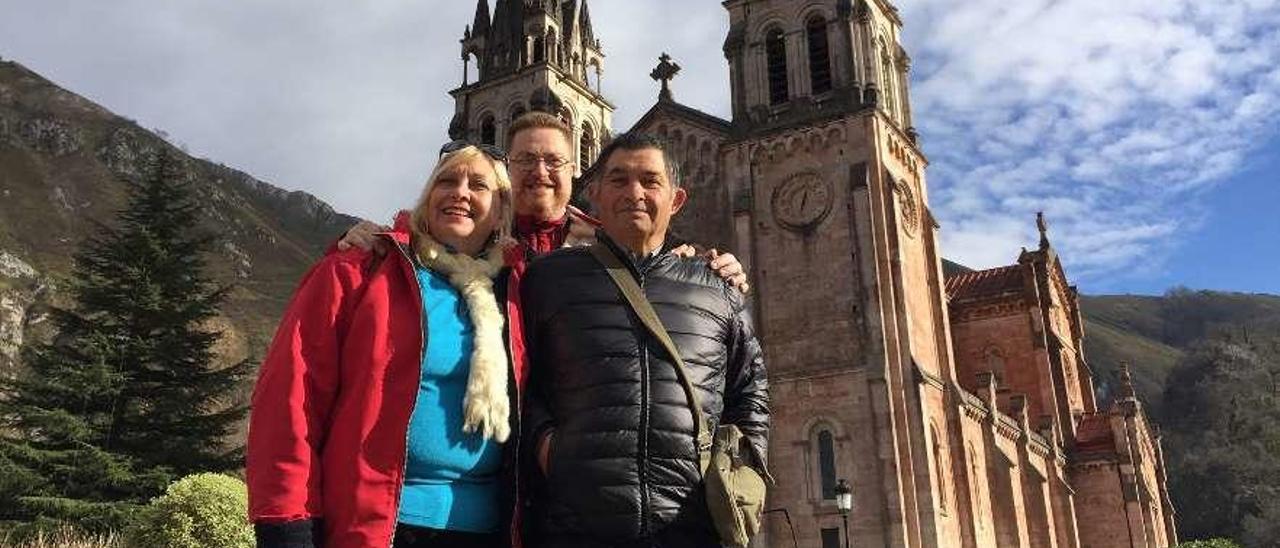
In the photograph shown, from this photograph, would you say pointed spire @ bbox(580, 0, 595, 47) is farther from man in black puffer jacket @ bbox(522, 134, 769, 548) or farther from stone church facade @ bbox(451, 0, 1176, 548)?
man in black puffer jacket @ bbox(522, 134, 769, 548)

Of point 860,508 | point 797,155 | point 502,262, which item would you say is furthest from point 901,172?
point 502,262

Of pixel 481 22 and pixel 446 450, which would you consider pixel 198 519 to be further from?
pixel 481 22

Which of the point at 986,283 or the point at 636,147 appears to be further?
the point at 986,283

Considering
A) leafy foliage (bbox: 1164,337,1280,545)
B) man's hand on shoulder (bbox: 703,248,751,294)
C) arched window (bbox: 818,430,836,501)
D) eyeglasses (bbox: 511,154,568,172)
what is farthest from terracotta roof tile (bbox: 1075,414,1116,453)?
eyeglasses (bbox: 511,154,568,172)

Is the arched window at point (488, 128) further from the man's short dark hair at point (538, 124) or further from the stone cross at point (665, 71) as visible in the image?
the man's short dark hair at point (538, 124)

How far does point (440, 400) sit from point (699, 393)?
1.05 meters

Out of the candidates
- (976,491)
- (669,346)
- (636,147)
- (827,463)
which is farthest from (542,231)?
(976,491)

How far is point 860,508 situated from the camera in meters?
24.7

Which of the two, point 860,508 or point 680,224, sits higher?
point 680,224

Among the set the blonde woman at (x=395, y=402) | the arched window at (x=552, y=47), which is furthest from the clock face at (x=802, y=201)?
the blonde woman at (x=395, y=402)

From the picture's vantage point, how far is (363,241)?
4.25 metres

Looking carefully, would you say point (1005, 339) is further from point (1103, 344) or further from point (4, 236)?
point (1103, 344)

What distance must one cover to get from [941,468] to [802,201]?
25.7 ft

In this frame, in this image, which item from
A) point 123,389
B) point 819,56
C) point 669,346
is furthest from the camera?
point 819,56
